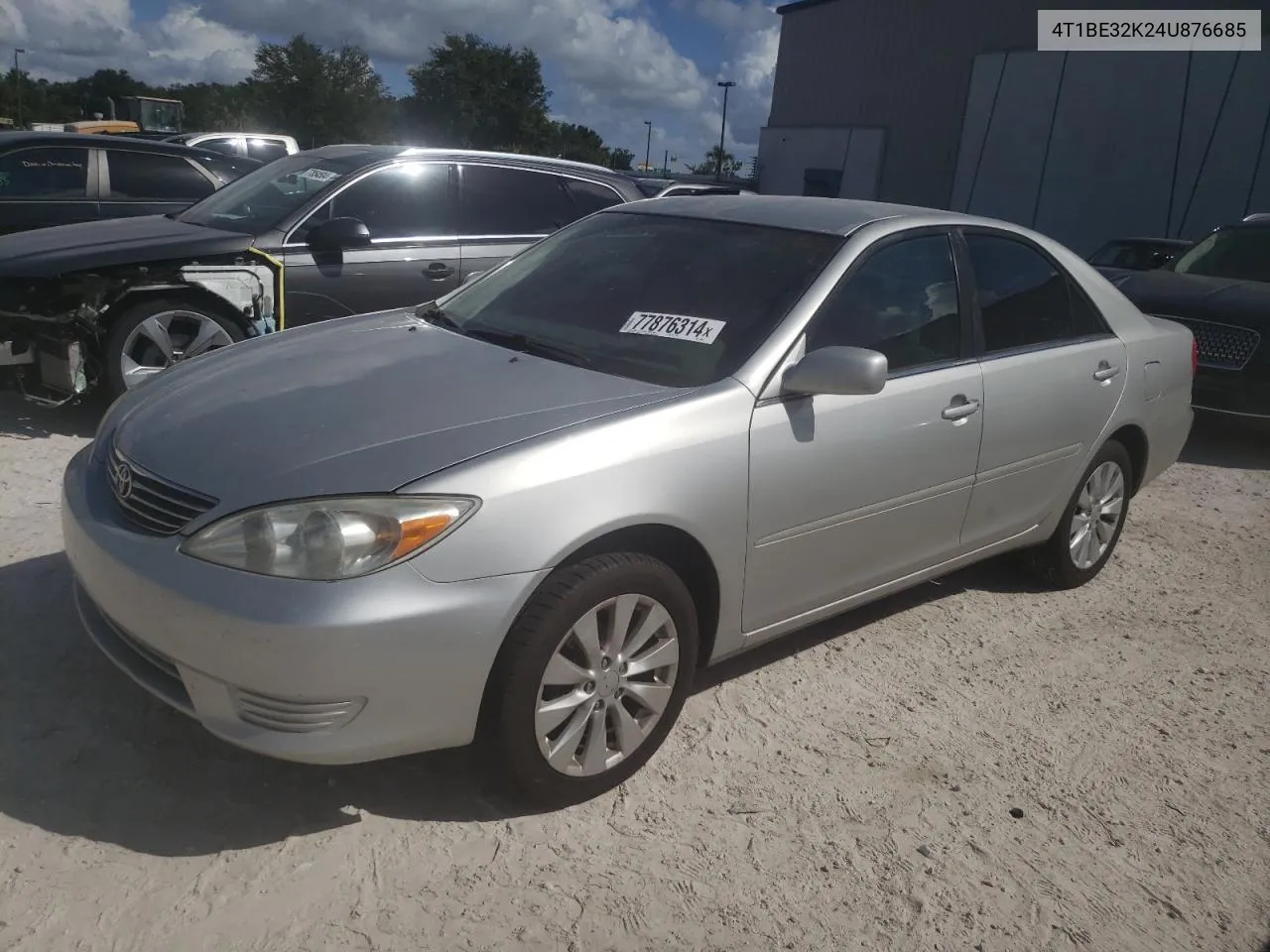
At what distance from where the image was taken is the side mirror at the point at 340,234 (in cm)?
595

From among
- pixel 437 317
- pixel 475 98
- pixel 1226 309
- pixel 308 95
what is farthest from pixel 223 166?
pixel 475 98

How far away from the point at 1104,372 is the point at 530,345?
2507 millimetres

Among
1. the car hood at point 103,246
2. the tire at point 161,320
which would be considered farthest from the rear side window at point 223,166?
the tire at point 161,320

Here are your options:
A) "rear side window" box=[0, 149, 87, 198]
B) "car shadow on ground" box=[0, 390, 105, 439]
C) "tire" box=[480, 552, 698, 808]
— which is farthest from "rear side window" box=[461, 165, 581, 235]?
"tire" box=[480, 552, 698, 808]

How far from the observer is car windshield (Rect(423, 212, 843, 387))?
322cm

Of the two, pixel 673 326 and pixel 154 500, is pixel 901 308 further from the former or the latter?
pixel 154 500

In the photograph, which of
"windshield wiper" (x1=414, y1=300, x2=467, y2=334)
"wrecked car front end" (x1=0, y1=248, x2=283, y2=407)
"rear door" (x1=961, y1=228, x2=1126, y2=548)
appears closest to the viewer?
"windshield wiper" (x1=414, y1=300, x2=467, y2=334)

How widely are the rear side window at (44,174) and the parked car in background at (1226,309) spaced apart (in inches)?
323

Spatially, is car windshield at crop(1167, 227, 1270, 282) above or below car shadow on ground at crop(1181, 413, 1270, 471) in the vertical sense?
above

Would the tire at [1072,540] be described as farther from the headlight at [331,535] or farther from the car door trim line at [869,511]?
the headlight at [331,535]

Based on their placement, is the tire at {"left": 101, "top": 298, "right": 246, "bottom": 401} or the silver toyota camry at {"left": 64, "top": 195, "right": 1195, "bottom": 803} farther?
the tire at {"left": 101, "top": 298, "right": 246, "bottom": 401}

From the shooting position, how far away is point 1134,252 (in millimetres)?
12031

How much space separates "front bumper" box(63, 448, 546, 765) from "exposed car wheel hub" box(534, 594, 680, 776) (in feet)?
0.72

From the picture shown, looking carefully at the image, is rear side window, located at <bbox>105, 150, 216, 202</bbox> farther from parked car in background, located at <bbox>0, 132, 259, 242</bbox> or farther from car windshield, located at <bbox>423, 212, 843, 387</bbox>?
car windshield, located at <bbox>423, 212, 843, 387</bbox>
